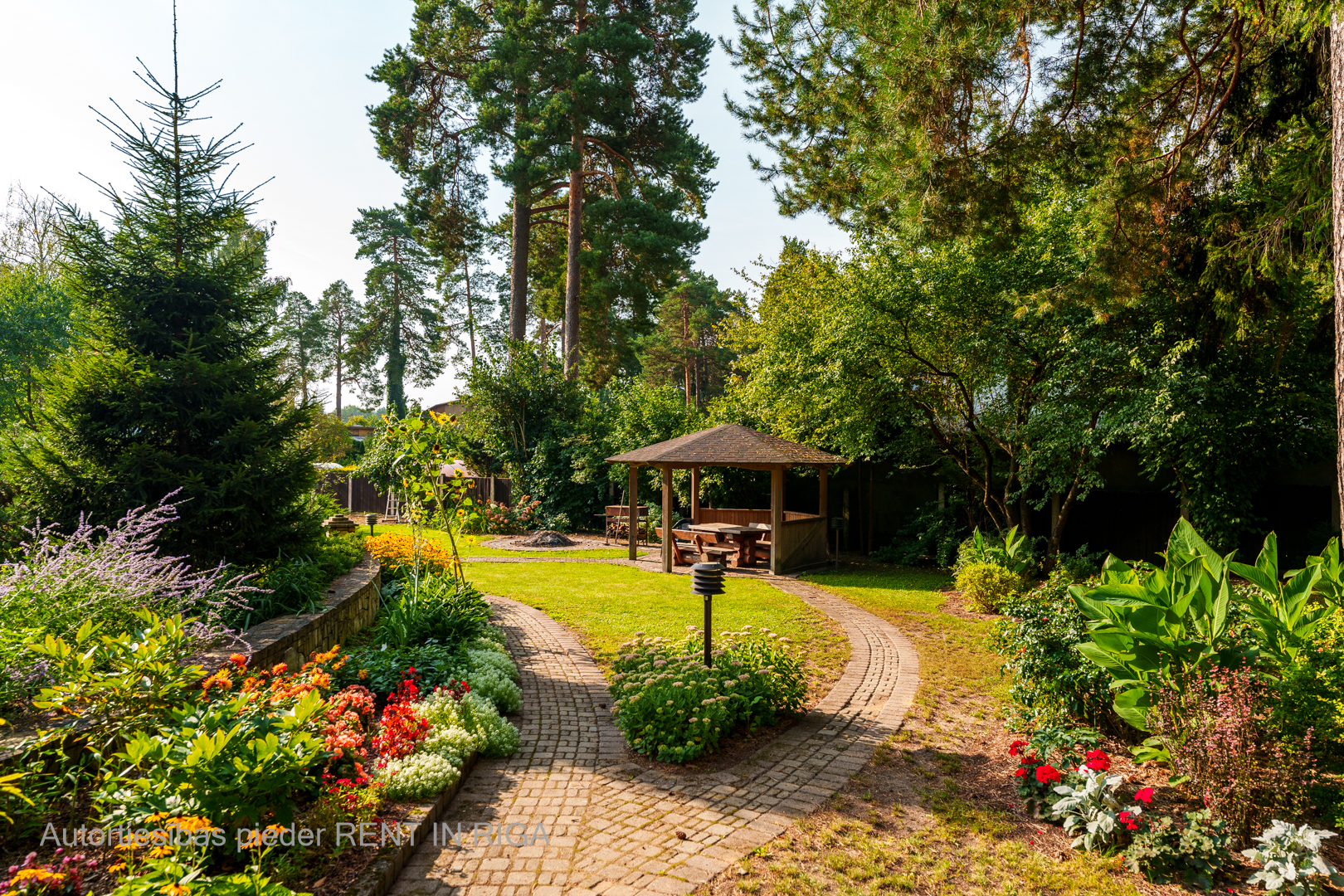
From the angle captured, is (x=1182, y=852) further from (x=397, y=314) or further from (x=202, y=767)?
(x=397, y=314)

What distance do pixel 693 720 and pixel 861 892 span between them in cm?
161

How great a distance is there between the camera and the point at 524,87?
1850 cm

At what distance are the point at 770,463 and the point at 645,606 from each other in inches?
146

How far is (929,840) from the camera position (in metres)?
3.43

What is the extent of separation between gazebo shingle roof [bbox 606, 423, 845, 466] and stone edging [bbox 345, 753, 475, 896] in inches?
335

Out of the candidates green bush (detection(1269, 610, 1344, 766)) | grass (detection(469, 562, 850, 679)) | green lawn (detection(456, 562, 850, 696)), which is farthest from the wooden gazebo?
green bush (detection(1269, 610, 1344, 766))

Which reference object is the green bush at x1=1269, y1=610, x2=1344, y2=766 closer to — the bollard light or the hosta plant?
the hosta plant

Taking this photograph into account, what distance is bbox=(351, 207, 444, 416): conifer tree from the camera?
126ft

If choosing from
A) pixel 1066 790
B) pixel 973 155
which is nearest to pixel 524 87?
pixel 973 155

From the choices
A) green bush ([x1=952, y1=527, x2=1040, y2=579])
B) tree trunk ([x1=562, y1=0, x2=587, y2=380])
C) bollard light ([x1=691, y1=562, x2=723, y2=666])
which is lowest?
green bush ([x1=952, y1=527, x2=1040, y2=579])

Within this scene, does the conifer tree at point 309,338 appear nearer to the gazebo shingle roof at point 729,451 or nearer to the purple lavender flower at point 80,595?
the gazebo shingle roof at point 729,451

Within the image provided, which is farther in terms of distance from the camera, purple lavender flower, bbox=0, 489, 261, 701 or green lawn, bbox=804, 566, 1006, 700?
green lawn, bbox=804, 566, 1006, 700

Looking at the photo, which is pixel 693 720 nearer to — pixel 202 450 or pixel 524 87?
pixel 202 450

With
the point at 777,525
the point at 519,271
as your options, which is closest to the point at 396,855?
the point at 777,525
